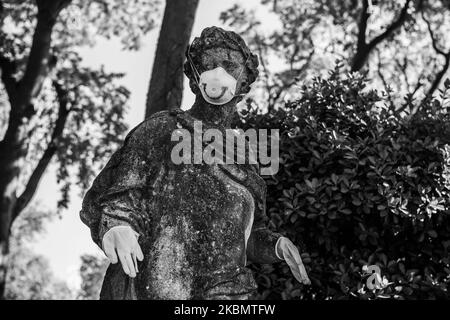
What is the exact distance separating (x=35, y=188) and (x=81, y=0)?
437cm

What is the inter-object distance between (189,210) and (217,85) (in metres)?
0.72

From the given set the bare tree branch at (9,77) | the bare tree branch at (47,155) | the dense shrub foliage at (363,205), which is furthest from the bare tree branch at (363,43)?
the dense shrub foliage at (363,205)

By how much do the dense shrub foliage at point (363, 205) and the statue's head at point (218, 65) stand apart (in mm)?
1989

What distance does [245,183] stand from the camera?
3822mm

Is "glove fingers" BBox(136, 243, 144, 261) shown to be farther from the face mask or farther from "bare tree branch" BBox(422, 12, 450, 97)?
"bare tree branch" BBox(422, 12, 450, 97)

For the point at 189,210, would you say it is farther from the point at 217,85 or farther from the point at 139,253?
the point at 217,85

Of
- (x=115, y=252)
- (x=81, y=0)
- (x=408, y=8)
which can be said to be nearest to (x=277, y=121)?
(x=115, y=252)

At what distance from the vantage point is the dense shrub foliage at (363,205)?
5.80 metres

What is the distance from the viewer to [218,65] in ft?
12.9

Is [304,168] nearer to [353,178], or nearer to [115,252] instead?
[353,178]

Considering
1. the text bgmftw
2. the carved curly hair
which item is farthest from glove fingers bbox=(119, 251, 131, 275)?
the carved curly hair

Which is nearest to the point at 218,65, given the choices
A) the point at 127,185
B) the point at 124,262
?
the point at 127,185

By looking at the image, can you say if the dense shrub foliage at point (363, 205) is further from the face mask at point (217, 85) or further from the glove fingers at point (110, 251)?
the glove fingers at point (110, 251)

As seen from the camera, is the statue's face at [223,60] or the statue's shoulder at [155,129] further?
the statue's face at [223,60]
